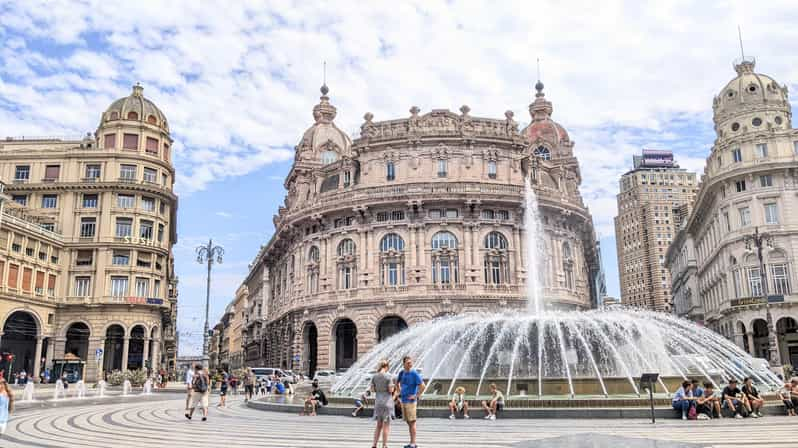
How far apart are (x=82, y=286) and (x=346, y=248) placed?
22.3 m

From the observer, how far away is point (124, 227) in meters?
54.4

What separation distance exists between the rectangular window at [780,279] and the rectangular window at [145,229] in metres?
48.9

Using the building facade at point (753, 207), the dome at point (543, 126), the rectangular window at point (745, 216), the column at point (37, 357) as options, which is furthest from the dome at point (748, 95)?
the column at point (37, 357)

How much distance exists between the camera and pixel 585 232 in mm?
60250

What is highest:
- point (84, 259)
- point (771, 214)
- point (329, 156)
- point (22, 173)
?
point (329, 156)

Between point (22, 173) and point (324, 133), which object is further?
point (324, 133)

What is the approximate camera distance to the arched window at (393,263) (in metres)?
48.9

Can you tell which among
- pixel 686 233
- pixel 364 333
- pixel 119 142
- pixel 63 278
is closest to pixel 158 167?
pixel 119 142

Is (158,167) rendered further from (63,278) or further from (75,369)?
(75,369)

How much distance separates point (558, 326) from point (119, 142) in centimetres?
4719

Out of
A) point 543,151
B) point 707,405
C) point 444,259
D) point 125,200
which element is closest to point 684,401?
point 707,405

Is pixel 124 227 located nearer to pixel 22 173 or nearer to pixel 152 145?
pixel 152 145

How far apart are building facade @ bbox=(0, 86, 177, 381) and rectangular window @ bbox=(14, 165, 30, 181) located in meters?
0.09

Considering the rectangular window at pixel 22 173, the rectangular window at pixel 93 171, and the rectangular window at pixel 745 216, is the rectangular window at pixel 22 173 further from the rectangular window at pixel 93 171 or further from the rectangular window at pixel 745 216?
the rectangular window at pixel 745 216
